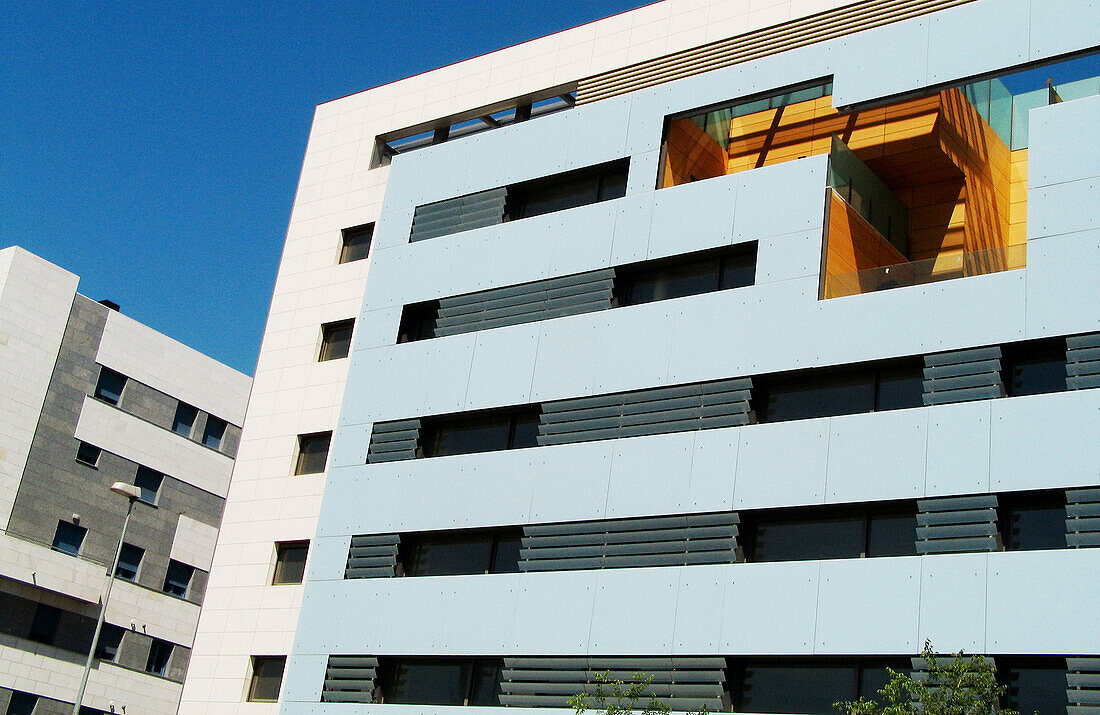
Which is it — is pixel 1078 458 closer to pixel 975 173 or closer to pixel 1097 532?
pixel 1097 532

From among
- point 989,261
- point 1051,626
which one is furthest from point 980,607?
point 989,261

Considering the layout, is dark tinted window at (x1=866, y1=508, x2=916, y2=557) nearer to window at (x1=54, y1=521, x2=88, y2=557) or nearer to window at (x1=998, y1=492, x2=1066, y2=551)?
window at (x1=998, y1=492, x2=1066, y2=551)

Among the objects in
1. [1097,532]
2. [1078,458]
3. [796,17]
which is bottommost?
[1097,532]

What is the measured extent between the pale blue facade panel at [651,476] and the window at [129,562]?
30.5 metres

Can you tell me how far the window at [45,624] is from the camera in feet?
154

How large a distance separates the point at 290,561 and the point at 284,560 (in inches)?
9.3

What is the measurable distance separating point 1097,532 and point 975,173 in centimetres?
1204

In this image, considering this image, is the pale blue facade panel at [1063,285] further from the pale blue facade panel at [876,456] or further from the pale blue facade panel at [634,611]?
the pale blue facade panel at [634,611]

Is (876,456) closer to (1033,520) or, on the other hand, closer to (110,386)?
(1033,520)

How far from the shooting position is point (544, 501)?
29.7 m

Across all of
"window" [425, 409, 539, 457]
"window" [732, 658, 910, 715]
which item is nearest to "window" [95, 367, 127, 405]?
"window" [425, 409, 539, 457]

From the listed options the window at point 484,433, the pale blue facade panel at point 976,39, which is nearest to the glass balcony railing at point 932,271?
the pale blue facade panel at point 976,39

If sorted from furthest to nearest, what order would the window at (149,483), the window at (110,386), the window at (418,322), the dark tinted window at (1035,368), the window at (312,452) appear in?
the window at (149,483) < the window at (110,386) < the window at (312,452) < the window at (418,322) < the dark tinted window at (1035,368)

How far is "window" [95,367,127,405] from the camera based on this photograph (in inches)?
2066
